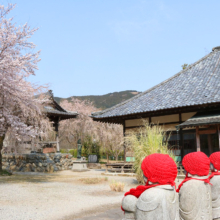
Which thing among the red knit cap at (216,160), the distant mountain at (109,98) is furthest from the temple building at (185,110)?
the distant mountain at (109,98)

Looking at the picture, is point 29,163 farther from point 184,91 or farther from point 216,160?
point 216,160

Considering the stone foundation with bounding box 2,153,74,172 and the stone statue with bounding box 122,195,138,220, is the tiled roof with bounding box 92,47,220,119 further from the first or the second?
the stone statue with bounding box 122,195,138,220

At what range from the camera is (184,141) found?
1323cm

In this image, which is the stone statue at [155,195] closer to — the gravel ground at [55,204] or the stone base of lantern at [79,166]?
the gravel ground at [55,204]

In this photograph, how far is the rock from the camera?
1837 mm

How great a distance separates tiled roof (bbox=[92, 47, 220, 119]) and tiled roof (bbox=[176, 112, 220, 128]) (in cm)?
68

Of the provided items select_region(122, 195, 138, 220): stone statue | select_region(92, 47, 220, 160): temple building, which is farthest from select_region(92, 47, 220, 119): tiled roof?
select_region(122, 195, 138, 220): stone statue

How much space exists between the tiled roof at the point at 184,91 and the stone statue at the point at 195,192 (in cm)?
963

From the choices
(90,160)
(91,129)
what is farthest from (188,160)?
(91,129)

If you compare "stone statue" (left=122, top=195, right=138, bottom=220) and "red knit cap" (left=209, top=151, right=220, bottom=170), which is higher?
"red knit cap" (left=209, top=151, right=220, bottom=170)

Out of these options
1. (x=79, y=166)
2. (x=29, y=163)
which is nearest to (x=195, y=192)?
(x=29, y=163)

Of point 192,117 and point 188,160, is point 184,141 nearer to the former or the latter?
point 192,117

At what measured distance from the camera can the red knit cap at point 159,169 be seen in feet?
6.31

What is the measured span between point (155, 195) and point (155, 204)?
0.20ft
